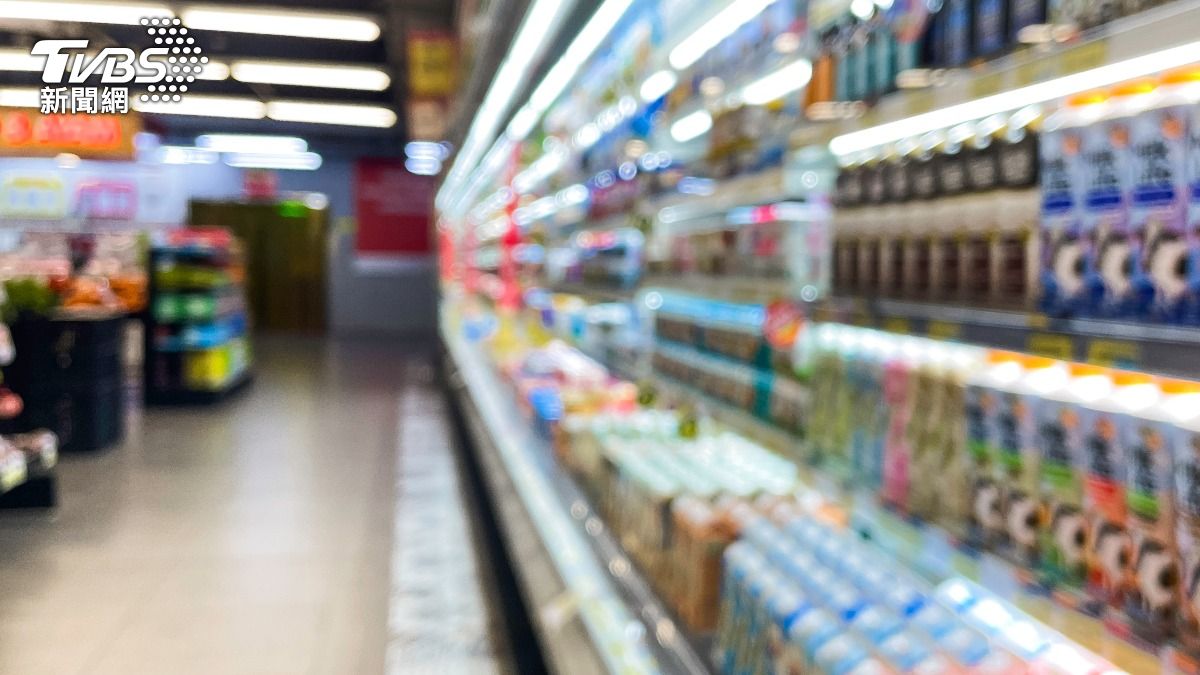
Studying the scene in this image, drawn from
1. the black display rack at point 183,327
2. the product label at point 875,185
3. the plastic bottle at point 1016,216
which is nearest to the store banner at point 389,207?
the black display rack at point 183,327

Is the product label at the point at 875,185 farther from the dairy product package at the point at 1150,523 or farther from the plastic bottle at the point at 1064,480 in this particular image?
the dairy product package at the point at 1150,523

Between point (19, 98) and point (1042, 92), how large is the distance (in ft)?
5.25

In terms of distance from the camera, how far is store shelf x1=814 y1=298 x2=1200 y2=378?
3.65ft

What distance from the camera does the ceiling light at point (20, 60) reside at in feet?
5.70

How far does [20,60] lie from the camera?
175cm

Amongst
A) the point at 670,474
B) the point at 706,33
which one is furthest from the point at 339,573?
the point at 706,33

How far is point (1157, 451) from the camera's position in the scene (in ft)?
4.18

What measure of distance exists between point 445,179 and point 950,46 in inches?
463

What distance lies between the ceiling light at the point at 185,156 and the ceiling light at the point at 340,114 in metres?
2.59

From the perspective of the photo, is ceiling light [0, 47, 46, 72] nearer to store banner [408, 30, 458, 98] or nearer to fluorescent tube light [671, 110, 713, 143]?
fluorescent tube light [671, 110, 713, 143]

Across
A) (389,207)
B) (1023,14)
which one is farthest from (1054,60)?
(389,207)

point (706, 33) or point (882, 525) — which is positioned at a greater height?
point (706, 33)

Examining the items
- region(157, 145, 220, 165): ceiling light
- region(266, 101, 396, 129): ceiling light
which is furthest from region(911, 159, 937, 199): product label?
region(157, 145, 220, 165): ceiling light

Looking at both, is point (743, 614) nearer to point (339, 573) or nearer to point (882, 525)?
point (882, 525)
